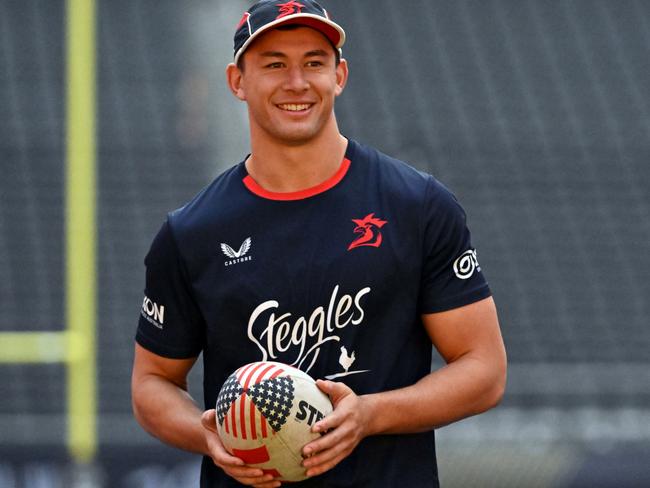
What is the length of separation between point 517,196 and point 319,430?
633cm

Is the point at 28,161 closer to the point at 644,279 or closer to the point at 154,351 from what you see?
the point at 644,279

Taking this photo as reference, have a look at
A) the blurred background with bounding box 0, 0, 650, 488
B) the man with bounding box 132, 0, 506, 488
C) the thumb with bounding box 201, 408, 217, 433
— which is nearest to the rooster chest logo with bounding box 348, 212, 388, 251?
the man with bounding box 132, 0, 506, 488

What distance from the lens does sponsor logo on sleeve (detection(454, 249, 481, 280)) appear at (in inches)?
112

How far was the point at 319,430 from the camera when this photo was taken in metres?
2.55

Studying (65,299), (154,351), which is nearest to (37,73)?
(65,299)

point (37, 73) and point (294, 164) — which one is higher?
point (37, 73)

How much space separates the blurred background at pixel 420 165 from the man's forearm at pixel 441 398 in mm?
3894

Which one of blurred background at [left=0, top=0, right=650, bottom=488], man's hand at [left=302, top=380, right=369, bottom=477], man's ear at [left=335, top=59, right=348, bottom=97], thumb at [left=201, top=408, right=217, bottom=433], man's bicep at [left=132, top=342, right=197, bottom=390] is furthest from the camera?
blurred background at [left=0, top=0, right=650, bottom=488]

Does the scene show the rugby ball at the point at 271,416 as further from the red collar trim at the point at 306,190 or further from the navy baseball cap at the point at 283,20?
the navy baseball cap at the point at 283,20

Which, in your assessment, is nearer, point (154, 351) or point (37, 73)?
point (154, 351)

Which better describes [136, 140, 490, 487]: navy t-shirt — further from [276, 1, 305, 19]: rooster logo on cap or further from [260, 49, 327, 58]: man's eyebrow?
[276, 1, 305, 19]: rooster logo on cap

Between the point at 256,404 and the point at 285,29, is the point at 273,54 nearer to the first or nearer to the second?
the point at 285,29

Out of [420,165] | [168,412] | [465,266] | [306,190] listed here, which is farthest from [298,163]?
[420,165]

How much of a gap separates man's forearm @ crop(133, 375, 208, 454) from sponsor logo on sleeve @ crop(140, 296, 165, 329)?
14 centimetres
